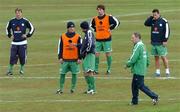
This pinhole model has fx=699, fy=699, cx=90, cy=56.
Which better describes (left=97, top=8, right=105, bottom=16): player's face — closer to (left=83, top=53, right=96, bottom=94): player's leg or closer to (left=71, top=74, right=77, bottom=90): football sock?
(left=83, top=53, right=96, bottom=94): player's leg

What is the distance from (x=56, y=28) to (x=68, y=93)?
2058 centimetres

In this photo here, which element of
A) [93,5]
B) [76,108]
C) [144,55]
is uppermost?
[93,5]

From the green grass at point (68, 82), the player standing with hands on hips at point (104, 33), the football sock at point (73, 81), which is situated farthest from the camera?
the player standing with hands on hips at point (104, 33)

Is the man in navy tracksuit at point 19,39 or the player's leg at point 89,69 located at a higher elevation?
the man in navy tracksuit at point 19,39

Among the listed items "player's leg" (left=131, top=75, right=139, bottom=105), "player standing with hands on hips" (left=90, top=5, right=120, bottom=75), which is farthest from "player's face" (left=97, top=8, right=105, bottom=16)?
"player's leg" (left=131, top=75, right=139, bottom=105)

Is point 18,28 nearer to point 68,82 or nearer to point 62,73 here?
point 68,82

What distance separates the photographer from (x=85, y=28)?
65.4 ft

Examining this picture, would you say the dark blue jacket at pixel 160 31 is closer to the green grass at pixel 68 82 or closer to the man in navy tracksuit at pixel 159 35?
the man in navy tracksuit at pixel 159 35

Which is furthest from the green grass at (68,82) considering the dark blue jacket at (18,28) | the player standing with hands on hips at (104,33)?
the dark blue jacket at (18,28)

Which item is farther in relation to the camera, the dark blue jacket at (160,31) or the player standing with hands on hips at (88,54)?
the dark blue jacket at (160,31)

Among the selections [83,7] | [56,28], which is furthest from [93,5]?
[56,28]

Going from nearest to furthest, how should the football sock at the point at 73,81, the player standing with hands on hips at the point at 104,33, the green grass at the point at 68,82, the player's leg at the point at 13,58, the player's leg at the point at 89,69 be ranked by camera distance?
the green grass at the point at 68,82 → the player's leg at the point at 89,69 → the football sock at the point at 73,81 → the player's leg at the point at 13,58 → the player standing with hands on hips at the point at 104,33

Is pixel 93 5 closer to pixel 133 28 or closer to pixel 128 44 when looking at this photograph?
pixel 133 28

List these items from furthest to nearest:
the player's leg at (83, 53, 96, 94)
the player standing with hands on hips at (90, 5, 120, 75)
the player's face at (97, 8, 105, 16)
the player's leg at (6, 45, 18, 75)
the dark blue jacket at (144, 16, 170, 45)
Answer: the player standing with hands on hips at (90, 5, 120, 75)
the player's leg at (6, 45, 18, 75)
the player's face at (97, 8, 105, 16)
the dark blue jacket at (144, 16, 170, 45)
the player's leg at (83, 53, 96, 94)
